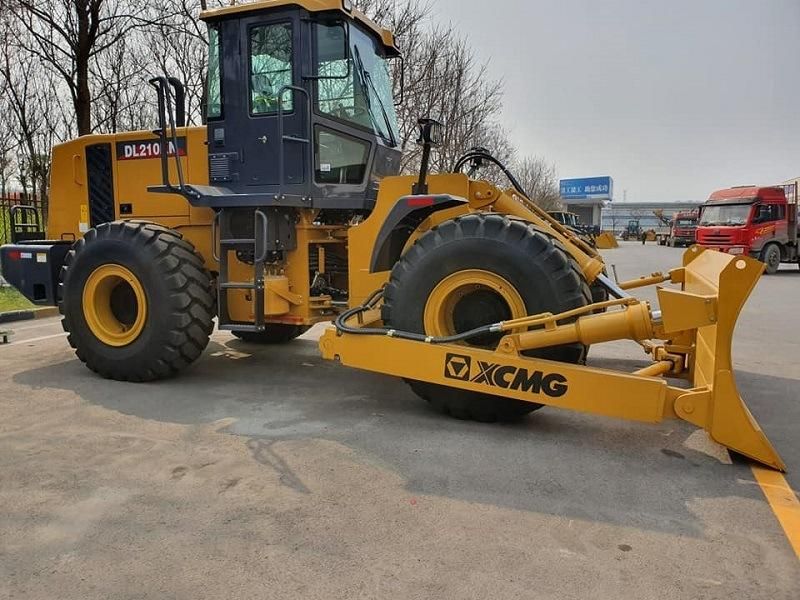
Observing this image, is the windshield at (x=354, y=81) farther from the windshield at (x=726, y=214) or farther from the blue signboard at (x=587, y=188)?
the blue signboard at (x=587, y=188)

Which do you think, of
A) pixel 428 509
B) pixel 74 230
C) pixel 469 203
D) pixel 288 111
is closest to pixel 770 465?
pixel 428 509

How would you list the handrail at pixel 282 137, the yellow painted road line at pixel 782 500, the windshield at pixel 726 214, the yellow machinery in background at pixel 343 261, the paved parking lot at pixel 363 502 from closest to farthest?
the paved parking lot at pixel 363 502 → the yellow painted road line at pixel 782 500 → the yellow machinery in background at pixel 343 261 → the handrail at pixel 282 137 → the windshield at pixel 726 214

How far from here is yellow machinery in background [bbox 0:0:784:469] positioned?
3.88m

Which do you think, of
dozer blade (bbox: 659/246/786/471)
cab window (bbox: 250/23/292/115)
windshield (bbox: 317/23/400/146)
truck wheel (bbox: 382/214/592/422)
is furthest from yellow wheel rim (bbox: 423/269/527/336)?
cab window (bbox: 250/23/292/115)

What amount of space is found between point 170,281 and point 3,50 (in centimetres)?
1213

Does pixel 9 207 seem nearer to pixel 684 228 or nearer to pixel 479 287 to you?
pixel 479 287

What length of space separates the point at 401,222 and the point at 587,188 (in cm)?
8614

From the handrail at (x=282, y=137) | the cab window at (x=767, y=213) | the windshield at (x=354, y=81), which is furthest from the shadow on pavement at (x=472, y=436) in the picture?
the cab window at (x=767, y=213)

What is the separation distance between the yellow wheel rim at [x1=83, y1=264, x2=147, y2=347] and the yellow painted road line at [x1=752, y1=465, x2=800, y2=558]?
472 cm

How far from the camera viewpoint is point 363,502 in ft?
10.6

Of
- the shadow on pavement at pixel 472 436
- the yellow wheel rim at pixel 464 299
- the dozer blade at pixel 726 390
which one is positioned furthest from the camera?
the yellow wheel rim at pixel 464 299

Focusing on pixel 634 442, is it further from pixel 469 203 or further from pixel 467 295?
pixel 469 203

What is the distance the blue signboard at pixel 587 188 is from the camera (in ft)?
274

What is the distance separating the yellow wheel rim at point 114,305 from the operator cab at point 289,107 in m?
0.93
